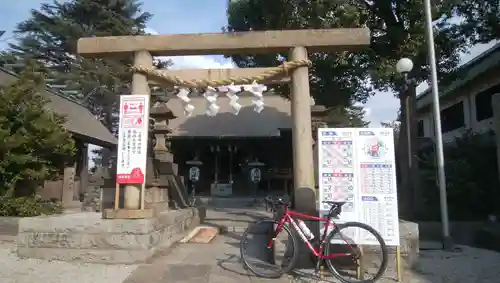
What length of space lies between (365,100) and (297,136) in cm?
1008

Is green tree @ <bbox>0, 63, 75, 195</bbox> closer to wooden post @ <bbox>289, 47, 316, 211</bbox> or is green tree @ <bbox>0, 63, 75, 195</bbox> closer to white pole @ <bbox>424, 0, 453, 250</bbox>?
wooden post @ <bbox>289, 47, 316, 211</bbox>

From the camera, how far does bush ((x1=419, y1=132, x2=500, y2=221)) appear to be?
11156 millimetres

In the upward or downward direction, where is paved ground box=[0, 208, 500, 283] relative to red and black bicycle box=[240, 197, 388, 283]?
downward

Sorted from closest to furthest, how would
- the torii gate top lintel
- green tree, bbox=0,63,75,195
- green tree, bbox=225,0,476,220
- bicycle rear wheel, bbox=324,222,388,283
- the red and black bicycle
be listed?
bicycle rear wheel, bbox=324,222,388,283 → the red and black bicycle → the torii gate top lintel → green tree, bbox=0,63,75,195 → green tree, bbox=225,0,476,220

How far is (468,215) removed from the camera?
444 inches

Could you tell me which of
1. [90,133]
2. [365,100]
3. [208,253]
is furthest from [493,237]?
[90,133]

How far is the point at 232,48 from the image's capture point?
23.6 feet

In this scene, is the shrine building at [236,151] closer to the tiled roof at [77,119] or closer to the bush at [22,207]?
the tiled roof at [77,119]

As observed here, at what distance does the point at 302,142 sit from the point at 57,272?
4378 millimetres

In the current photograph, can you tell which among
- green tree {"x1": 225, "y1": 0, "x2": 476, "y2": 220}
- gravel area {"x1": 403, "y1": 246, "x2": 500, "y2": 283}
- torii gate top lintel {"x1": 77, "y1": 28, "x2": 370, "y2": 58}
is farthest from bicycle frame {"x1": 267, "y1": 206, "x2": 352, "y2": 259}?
green tree {"x1": 225, "y1": 0, "x2": 476, "y2": 220}

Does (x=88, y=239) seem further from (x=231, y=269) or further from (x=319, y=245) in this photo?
(x=319, y=245)

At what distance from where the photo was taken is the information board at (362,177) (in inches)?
208

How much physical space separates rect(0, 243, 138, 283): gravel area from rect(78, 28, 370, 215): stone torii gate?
1318 mm

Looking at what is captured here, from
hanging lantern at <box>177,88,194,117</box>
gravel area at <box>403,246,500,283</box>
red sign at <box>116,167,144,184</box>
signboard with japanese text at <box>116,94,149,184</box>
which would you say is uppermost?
hanging lantern at <box>177,88,194,117</box>
